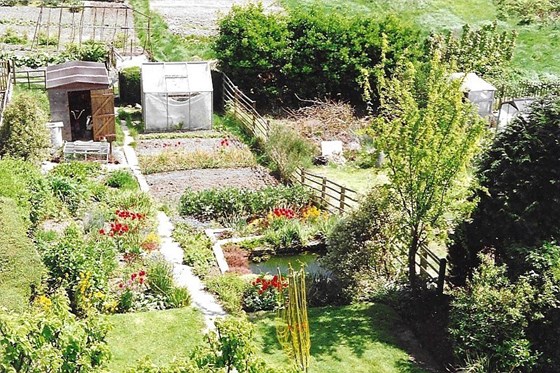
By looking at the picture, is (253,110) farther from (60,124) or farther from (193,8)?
(193,8)

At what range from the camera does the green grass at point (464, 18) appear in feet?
114

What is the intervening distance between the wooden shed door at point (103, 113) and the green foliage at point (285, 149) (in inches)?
200

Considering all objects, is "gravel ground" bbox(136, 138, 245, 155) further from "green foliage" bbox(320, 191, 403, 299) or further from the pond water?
"green foliage" bbox(320, 191, 403, 299)

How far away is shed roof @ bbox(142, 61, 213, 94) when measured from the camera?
2642cm

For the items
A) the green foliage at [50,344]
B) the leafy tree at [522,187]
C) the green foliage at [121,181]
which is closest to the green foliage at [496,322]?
the leafy tree at [522,187]

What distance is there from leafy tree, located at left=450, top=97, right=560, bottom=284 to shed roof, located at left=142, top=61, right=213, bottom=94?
1428 centimetres

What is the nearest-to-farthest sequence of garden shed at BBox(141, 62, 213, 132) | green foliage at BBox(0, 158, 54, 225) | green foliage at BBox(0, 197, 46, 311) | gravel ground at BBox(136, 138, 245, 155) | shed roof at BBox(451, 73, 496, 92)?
1. green foliage at BBox(0, 197, 46, 311)
2. green foliage at BBox(0, 158, 54, 225)
3. gravel ground at BBox(136, 138, 245, 155)
4. garden shed at BBox(141, 62, 213, 132)
5. shed roof at BBox(451, 73, 496, 92)

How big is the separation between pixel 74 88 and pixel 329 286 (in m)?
12.5

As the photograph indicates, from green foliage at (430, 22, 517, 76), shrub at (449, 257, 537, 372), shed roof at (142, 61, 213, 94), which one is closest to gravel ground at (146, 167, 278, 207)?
shed roof at (142, 61, 213, 94)

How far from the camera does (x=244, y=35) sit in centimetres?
2845

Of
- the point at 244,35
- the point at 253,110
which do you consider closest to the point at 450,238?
the point at 253,110

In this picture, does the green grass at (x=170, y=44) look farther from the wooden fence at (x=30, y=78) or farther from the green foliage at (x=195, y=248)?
the green foliage at (x=195, y=248)

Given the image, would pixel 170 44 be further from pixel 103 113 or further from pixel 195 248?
pixel 195 248

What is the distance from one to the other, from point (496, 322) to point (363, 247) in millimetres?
3828
